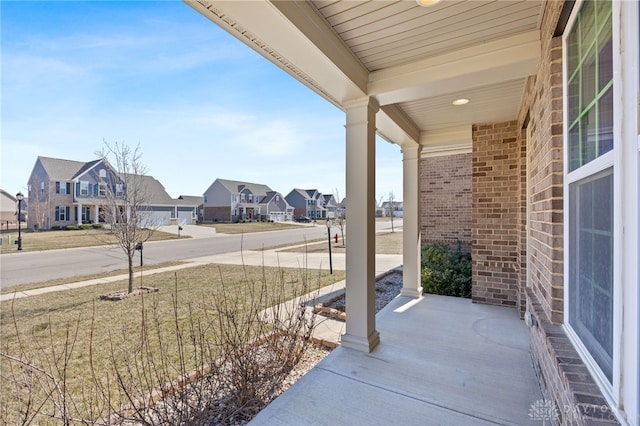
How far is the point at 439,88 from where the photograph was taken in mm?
2977

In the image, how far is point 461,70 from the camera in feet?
8.83

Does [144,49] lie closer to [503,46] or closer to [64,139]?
[64,139]

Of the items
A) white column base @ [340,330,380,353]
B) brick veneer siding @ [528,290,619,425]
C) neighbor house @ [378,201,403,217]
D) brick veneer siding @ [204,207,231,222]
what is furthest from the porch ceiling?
brick veneer siding @ [204,207,231,222]

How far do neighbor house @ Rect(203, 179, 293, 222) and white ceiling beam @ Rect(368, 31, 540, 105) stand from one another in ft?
122

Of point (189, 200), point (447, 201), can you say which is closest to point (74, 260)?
point (447, 201)

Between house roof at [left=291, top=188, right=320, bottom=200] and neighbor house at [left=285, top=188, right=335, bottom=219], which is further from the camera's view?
house roof at [left=291, top=188, right=320, bottom=200]

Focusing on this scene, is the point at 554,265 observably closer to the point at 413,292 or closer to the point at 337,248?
the point at 413,292

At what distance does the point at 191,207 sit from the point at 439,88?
35204 mm

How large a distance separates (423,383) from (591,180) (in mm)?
2142

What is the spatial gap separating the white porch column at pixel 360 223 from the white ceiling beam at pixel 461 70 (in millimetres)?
275

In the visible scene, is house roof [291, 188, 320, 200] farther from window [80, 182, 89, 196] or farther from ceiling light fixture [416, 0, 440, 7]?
ceiling light fixture [416, 0, 440, 7]

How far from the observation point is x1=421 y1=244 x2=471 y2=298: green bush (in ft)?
19.0

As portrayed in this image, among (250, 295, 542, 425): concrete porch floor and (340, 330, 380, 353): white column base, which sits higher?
(340, 330, 380, 353): white column base

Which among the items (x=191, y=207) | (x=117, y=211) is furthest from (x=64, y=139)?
(x=191, y=207)
